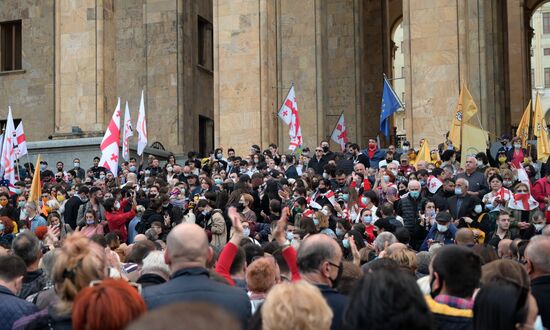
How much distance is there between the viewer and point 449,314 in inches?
236

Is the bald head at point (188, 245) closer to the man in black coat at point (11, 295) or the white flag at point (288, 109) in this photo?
the man in black coat at point (11, 295)

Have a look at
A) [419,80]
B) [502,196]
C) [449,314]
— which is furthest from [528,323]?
[419,80]

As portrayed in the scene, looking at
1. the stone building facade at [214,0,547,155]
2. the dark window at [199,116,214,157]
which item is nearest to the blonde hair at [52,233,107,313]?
the stone building facade at [214,0,547,155]

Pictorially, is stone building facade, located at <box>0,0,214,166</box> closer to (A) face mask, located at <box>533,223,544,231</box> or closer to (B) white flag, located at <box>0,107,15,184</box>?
(B) white flag, located at <box>0,107,15,184</box>

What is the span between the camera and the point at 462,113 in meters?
21.4

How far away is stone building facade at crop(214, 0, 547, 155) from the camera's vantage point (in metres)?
24.1

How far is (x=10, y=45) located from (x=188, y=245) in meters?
33.6

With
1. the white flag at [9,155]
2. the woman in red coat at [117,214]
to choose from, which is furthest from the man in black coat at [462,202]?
the white flag at [9,155]

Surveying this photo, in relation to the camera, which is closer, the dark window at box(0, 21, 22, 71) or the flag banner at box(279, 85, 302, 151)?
the flag banner at box(279, 85, 302, 151)

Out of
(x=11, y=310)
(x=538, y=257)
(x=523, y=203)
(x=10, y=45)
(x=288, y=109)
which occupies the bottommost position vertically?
(x=11, y=310)

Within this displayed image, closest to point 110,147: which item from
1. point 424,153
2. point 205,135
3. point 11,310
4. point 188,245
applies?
point 424,153

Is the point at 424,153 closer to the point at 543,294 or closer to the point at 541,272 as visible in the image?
the point at 541,272

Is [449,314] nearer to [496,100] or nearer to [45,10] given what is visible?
[496,100]

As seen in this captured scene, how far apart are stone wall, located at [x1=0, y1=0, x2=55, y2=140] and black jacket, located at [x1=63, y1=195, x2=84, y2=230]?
56.3 ft
